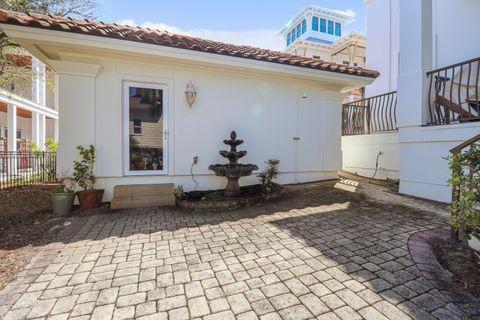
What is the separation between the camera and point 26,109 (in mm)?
12758

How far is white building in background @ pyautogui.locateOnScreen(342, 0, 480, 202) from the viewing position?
4.88 meters

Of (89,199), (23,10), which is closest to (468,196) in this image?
(89,199)

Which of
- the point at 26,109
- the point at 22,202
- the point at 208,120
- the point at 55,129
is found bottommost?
the point at 22,202

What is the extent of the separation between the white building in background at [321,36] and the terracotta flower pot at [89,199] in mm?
15959

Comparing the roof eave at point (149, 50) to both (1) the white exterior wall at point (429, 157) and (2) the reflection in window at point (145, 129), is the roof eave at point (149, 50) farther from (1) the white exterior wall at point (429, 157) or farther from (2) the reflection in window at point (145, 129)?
(1) the white exterior wall at point (429, 157)

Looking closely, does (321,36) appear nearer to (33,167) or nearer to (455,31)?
(455,31)

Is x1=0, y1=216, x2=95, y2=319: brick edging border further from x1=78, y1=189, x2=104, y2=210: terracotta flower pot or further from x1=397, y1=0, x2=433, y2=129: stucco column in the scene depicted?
x1=397, y1=0, x2=433, y2=129: stucco column

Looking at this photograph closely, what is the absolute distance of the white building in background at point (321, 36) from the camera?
16.7 metres

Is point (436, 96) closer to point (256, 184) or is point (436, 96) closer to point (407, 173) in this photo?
point (407, 173)

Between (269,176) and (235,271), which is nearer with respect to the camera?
(235,271)

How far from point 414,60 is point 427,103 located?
1.02 metres

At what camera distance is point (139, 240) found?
10.9ft

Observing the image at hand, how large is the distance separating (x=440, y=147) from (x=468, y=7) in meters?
5.09

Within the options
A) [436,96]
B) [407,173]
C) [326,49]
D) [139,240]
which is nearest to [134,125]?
[139,240]
